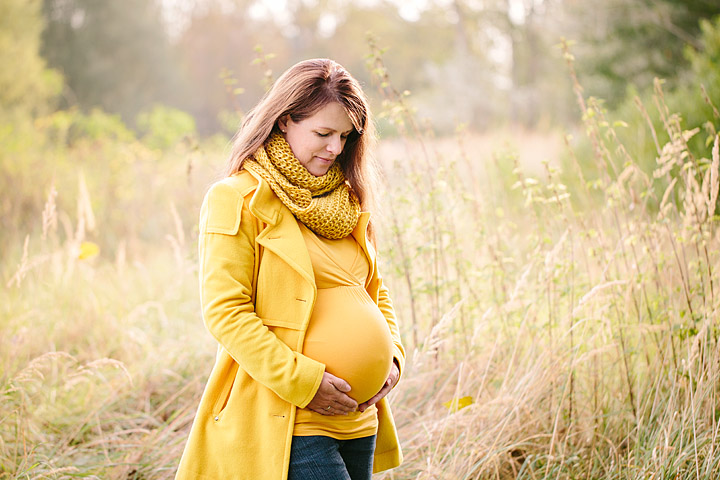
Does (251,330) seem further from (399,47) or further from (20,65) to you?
(399,47)

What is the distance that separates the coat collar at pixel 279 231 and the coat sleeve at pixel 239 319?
67mm

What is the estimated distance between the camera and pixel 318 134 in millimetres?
1994

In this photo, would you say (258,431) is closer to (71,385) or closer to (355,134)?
(355,134)

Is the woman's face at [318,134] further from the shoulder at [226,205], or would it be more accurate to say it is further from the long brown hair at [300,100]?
the shoulder at [226,205]

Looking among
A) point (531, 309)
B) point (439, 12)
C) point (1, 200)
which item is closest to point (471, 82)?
point (439, 12)

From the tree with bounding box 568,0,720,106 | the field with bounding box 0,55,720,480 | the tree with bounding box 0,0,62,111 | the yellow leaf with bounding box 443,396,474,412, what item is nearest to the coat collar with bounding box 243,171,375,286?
the field with bounding box 0,55,720,480

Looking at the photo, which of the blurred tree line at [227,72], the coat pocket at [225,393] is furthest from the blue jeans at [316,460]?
the blurred tree line at [227,72]

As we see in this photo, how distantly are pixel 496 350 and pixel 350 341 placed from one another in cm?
176

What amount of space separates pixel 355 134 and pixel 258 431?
1083mm

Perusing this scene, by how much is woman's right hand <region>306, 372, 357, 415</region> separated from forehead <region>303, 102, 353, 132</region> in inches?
30.9

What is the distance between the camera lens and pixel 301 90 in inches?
77.6

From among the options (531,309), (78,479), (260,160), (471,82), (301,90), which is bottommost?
(78,479)

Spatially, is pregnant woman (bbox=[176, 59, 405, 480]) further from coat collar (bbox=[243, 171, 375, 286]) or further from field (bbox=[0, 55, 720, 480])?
field (bbox=[0, 55, 720, 480])

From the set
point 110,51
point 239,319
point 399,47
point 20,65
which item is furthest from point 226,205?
point 399,47
